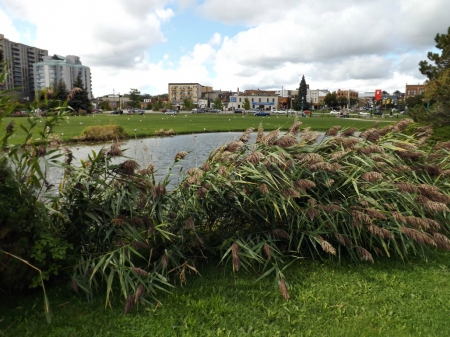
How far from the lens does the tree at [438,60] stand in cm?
1684

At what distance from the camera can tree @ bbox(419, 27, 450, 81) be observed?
1684 cm

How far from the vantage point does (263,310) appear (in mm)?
3123

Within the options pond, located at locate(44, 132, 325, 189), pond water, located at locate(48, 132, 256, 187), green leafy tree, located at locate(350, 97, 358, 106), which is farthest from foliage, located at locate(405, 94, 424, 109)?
green leafy tree, located at locate(350, 97, 358, 106)

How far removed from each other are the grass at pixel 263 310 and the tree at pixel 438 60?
51.2 feet

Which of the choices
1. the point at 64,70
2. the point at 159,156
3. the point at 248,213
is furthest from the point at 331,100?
the point at 248,213

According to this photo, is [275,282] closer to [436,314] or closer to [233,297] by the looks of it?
[233,297]

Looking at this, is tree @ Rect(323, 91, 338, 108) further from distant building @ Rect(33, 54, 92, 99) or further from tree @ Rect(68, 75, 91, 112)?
tree @ Rect(68, 75, 91, 112)

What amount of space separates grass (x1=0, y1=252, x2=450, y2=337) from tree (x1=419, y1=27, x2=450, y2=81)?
15600 millimetres

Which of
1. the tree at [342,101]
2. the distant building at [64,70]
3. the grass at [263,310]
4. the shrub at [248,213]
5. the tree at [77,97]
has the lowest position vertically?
the grass at [263,310]

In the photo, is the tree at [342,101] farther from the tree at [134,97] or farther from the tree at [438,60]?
the tree at [438,60]

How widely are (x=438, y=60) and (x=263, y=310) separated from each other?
19.9 meters

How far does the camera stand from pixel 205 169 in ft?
13.1

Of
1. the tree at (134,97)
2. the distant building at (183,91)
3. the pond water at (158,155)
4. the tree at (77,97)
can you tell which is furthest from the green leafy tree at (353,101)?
the tree at (77,97)

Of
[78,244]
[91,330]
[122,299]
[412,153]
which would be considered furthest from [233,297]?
[412,153]
